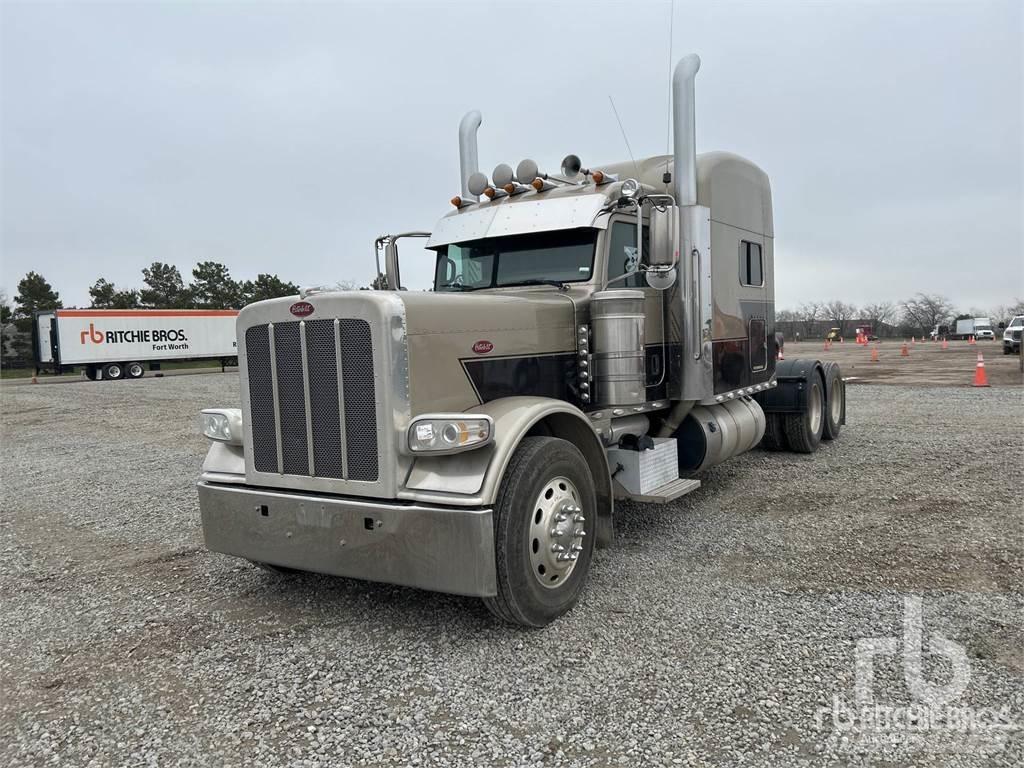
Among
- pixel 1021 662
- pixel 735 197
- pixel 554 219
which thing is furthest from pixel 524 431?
pixel 735 197

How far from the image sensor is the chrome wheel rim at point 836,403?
30.7ft

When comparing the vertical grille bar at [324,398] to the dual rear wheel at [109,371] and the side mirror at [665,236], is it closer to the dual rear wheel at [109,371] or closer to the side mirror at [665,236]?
the side mirror at [665,236]

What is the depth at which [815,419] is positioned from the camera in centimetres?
892

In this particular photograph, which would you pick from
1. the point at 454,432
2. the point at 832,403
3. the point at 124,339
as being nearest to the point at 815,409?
the point at 832,403

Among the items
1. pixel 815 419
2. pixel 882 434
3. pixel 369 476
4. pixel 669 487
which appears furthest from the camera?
pixel 882 434

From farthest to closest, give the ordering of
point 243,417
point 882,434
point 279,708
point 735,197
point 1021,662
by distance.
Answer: point 882,434 → point 735,197 → point 243,417 → point 1021,662 → point 279,708

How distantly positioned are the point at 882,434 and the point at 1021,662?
23.5 ft

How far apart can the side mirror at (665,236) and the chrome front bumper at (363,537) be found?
239 centimetres

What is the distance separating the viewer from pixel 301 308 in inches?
149

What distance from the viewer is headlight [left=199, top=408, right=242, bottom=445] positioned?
14.1ft

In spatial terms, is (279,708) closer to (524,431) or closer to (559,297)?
(524,431)

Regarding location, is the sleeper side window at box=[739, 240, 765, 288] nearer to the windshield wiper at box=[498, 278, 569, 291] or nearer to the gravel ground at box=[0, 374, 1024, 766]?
the gravel ground at box=[0, 374, 1024, 766]

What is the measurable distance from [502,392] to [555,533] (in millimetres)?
937

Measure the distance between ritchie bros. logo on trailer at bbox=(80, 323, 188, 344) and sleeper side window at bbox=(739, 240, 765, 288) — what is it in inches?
1196
